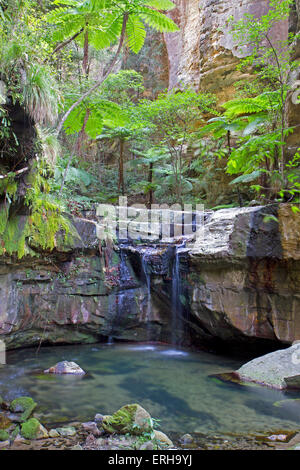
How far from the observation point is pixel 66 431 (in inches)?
126

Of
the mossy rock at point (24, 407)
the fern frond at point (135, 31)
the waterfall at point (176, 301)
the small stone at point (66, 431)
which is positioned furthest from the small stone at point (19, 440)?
the fern frond at point (135, 31)

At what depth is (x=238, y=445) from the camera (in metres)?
3.12

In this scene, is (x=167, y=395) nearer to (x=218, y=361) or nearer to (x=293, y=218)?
(x=218, y=361)

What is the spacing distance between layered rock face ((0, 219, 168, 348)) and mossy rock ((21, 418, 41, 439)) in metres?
3.40

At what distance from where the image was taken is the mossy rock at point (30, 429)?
303 centimetres

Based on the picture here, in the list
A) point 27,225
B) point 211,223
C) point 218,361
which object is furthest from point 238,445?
point 27,225

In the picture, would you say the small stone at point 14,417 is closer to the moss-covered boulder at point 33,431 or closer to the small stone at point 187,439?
the moss-covered boulder at point 33,431

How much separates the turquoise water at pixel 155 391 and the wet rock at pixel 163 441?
440mm

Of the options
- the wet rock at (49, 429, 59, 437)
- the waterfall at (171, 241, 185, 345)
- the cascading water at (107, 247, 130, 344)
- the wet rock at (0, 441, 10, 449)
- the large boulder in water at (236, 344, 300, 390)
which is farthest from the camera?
the cascading water at (107, 247, 130, 344)

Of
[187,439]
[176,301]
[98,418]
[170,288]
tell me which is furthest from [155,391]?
[170,288]

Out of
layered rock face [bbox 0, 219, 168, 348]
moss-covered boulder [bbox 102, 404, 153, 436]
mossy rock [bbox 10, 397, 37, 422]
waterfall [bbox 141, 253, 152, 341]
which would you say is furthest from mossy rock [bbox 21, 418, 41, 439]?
waterfall [bbox 141, 253, 152, 341]

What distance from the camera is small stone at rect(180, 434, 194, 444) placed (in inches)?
126

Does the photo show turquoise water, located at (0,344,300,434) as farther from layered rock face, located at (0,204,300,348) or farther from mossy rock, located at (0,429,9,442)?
layered rock face, located at (0,204,300,348)

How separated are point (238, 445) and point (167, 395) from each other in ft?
5.41
